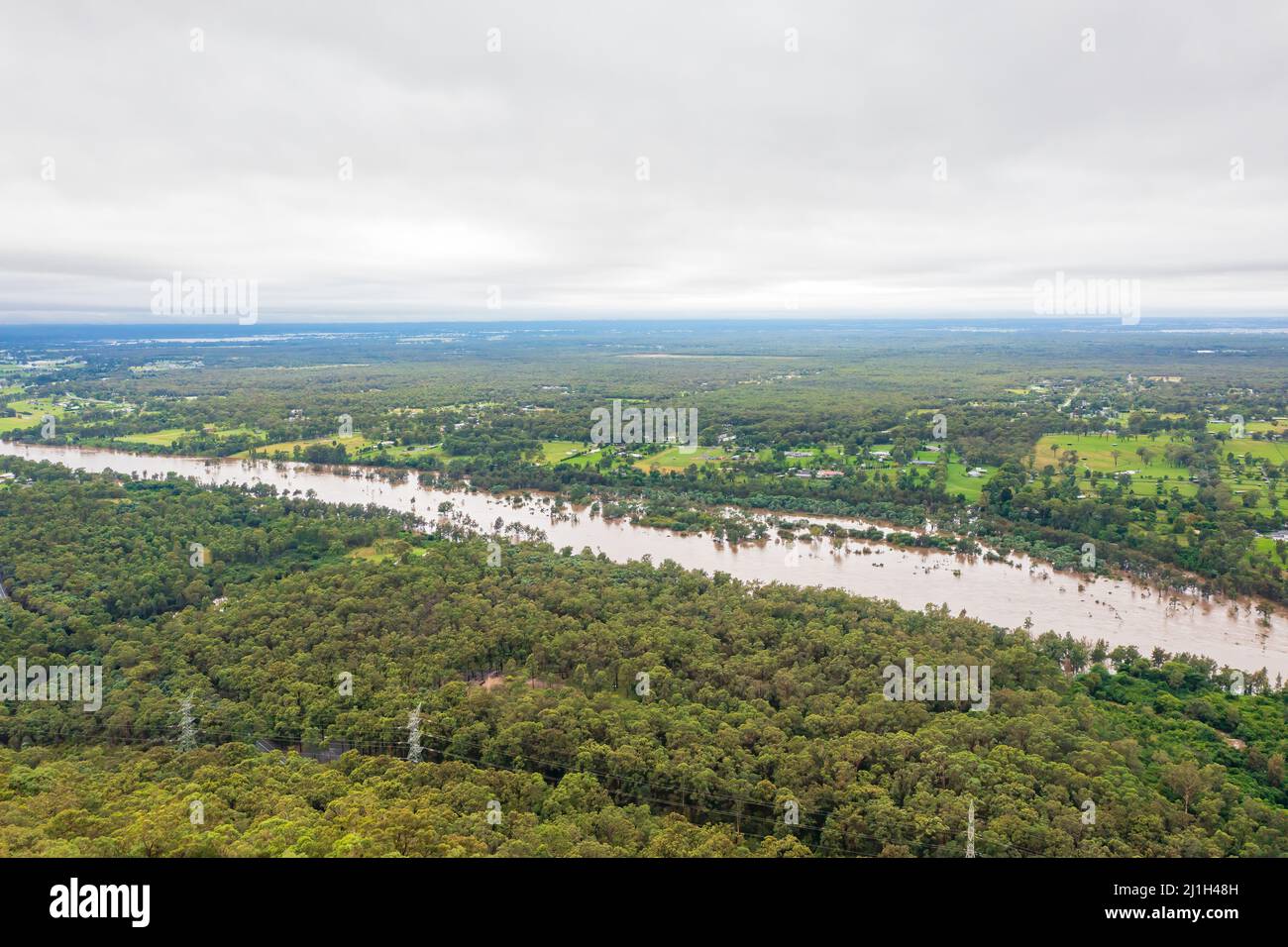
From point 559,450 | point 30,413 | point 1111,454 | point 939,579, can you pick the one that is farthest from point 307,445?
point 1111,454

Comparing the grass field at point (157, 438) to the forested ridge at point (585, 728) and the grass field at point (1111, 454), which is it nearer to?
the forested ridge at point (585, 728)

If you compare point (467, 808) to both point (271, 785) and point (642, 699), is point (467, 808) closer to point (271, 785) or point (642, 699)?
point (271, 785)

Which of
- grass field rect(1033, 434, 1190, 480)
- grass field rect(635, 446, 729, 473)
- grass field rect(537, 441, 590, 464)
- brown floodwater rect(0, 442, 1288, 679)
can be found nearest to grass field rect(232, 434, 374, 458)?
brown floodwater rect(0, 442, 1288, 679)

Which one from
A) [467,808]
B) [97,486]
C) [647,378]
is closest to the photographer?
[467,808]

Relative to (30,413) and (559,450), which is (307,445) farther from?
(30,413)
